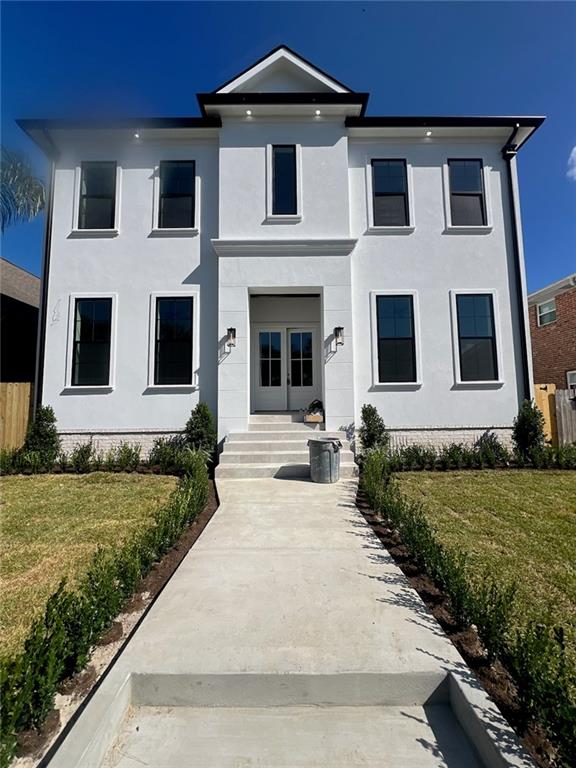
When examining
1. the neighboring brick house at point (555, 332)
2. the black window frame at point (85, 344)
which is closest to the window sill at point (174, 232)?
the black window frame at point (85, 344)

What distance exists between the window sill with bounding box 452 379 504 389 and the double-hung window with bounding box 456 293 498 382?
104 millimetres

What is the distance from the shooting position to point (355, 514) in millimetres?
5402

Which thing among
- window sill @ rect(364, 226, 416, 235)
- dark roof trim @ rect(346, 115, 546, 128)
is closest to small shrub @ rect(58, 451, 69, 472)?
window sill @ rect(364, 226, 416, 235)

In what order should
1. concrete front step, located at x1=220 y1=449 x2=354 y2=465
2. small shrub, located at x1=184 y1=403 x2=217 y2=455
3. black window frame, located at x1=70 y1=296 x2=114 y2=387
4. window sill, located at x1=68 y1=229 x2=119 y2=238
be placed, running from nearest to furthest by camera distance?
concrete front step, located at x1=220 y1=449 x2=354 y2=465 < small shrub, located at x1=184 y1=403 x2=217 y2=455 < black window frame, located at x1=70 y1=296 x2=114 y2=387 < window sill, located at x1=68 y1=229 x2=119 y2=238

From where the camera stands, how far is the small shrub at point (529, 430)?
9008 mm

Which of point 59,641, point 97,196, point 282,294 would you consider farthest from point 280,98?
point 59,641

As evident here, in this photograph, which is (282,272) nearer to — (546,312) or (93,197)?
(93,197)

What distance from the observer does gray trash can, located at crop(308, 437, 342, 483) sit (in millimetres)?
7113

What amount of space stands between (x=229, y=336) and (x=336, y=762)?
8.04m

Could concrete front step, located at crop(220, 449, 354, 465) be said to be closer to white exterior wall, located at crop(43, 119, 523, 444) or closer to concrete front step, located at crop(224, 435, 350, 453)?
concrete front step, located at crop(224, 435, 350, 453)

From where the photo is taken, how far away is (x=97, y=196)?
9906 mm

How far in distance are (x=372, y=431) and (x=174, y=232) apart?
7023 mm

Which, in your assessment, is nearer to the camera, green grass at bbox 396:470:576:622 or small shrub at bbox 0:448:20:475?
green grass at bbox 396:470:576:622

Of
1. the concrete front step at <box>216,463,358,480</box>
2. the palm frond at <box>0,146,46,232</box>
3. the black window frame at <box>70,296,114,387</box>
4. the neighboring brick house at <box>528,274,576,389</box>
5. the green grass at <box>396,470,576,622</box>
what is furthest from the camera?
the neighboring brick house at <box>528,274,576,389</box>
